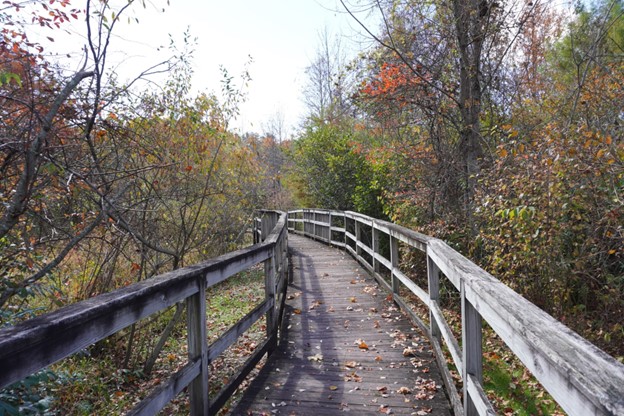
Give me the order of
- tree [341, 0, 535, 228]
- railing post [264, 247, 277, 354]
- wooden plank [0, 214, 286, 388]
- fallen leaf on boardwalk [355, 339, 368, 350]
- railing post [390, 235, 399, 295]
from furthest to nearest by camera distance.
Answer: tree [341, 0, 535, 228] → railing post [390, 235, 399, 295] → fallen leaf on boardwalk [355, 339, 368, 350] → railing post [264, 247, 277, 354] → wooden plank [0, 214, 286, 388]

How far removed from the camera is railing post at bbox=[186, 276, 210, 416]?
2.82 metres

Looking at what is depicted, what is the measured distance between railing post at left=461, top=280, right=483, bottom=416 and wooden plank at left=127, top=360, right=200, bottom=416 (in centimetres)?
170

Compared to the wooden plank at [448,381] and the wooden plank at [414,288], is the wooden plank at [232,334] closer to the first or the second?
the wooden plank at [414,288]

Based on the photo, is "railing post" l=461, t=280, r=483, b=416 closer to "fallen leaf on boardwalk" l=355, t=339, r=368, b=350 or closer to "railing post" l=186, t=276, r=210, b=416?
"railing post" l=186, t=276, r=210, b=416

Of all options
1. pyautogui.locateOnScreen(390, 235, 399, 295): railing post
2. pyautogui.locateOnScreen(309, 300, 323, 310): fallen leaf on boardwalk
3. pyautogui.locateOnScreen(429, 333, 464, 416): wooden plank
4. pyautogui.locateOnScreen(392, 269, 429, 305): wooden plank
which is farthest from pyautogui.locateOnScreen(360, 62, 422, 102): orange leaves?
pyautogui.locateOnScreen(429, 333, 464, 416): wooden plank

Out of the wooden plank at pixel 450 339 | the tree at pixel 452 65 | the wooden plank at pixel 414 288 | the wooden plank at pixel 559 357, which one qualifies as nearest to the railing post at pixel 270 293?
the wooden plank at pixel 414 288

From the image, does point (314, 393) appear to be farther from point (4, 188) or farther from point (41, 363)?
point (4, 188)

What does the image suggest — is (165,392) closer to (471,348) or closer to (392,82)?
(471,348)

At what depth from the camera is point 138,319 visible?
2197mm

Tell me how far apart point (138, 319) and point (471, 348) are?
1867 millimetres

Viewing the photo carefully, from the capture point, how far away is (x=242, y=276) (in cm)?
1405

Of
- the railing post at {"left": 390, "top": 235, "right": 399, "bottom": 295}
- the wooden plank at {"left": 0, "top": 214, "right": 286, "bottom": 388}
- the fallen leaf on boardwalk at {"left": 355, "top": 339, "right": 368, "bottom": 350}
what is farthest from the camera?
the railing post at {"left": 390, "top": 235, "right": 399, "bottom": 295}

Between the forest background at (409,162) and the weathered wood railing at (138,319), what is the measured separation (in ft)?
3.97

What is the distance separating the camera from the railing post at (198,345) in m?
2.82
